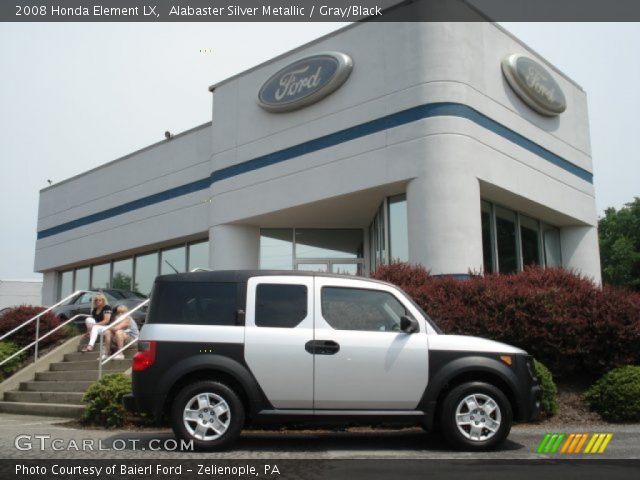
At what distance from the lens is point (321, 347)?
279 inches

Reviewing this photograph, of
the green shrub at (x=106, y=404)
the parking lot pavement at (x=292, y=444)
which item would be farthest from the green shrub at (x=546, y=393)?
the green shrub at (x=106, y=404)

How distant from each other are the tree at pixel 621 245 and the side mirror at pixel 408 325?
32.4m

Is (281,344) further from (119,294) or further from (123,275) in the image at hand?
(123,275)

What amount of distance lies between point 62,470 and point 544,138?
50.7 feet

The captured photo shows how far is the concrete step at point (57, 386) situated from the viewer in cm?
1182

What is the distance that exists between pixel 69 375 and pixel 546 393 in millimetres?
8387

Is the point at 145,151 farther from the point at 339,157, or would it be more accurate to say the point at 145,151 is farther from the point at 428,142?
the point at 428,142

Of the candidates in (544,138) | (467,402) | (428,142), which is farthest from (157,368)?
(544,138)

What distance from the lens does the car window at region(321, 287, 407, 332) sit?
729 cm

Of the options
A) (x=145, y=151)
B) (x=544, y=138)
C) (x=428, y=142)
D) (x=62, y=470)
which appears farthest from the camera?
(x=145, y=151)

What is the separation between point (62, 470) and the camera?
584 cm

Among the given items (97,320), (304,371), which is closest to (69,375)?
(97,320)

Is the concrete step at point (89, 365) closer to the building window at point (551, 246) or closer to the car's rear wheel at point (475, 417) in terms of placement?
the car's rear wheel at point (475, 417)

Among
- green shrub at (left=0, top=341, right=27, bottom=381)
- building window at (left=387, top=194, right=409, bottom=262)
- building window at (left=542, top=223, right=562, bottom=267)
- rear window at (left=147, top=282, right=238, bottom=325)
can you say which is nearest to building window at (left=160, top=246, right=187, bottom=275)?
green shrub at (left=0, top=341, right=27, bottom=381)
